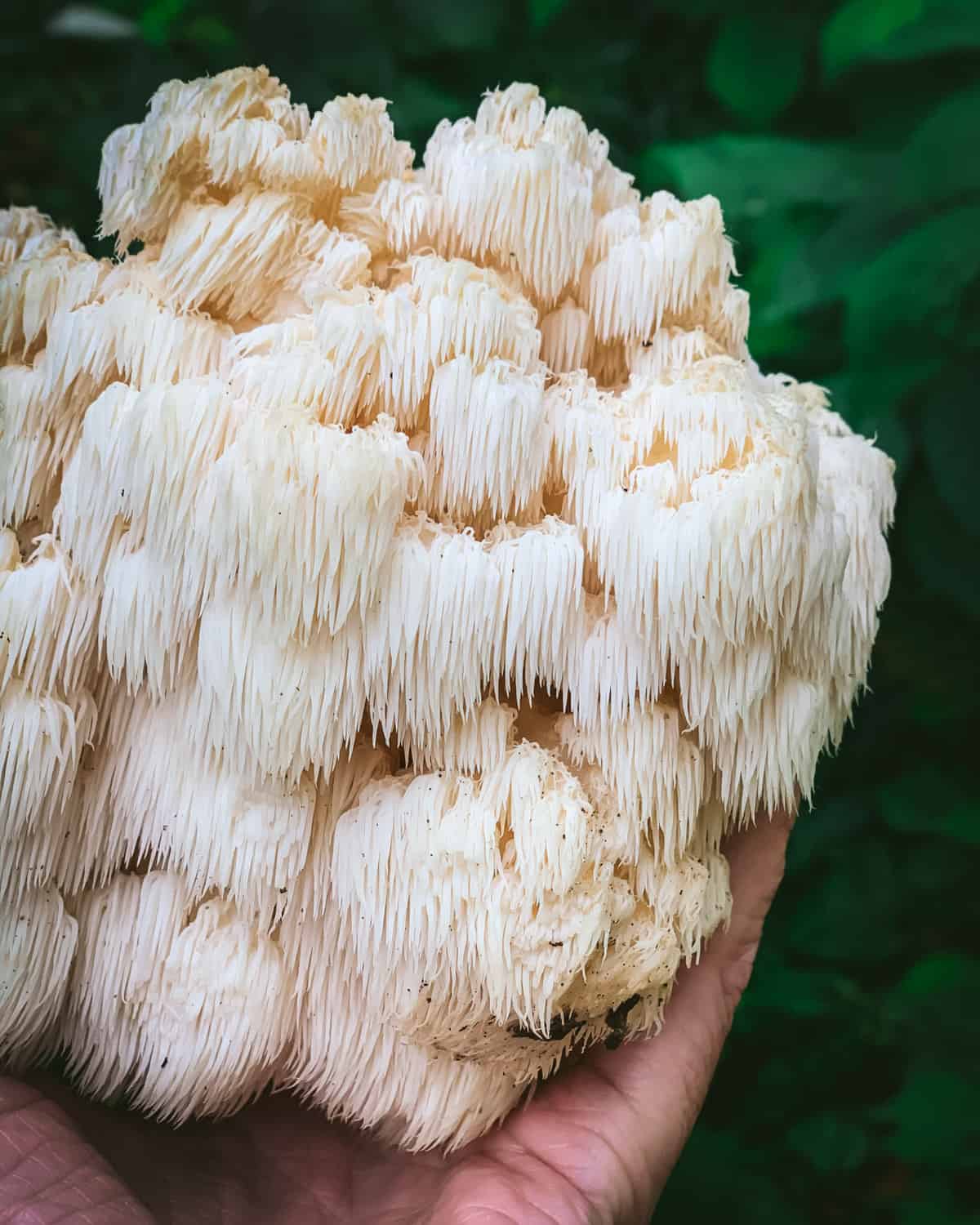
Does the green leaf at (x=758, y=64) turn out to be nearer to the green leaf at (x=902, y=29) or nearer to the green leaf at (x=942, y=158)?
the green leaf at (x=902, y=29)

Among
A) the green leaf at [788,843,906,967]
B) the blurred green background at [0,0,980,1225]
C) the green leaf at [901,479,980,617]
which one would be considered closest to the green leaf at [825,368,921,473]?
the blurred green background at [0,0,980,1225]

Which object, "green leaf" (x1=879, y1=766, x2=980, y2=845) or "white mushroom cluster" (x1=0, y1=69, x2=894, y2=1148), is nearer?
"white mushroom cluster" (x1=0, y1=69, x2=894, y2=1148)

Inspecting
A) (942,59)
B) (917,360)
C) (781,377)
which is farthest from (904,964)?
(942,59)

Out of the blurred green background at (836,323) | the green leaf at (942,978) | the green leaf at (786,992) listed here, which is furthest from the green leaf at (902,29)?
the green leaf at (786,992)

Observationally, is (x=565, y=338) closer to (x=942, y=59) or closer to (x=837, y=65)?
(x=837, y=65)

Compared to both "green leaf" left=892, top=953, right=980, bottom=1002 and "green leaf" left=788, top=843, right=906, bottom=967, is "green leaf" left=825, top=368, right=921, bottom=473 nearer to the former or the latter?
"green leaf" left=788, top=843, right=906, bottom=967

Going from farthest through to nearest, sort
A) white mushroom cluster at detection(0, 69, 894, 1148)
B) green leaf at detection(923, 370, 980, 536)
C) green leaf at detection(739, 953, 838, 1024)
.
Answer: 1. green leaf at detection(739, 953, 838, 1024)
2. green leaf at detection(923, 370, 980, 536)
3. white mushroom cluster at detection(0, 69, 894, 1148)

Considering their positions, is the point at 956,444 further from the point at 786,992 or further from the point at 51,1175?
the point at 51,1175
